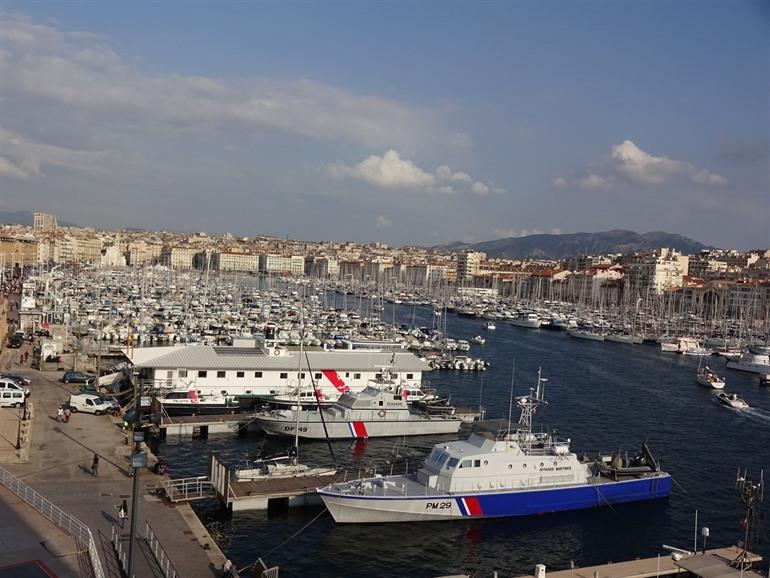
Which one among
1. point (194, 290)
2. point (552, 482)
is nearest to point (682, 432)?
point (552, 482)

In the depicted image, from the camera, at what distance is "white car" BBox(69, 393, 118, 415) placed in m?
23.2

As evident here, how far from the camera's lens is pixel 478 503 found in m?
17.2

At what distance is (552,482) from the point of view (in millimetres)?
18266

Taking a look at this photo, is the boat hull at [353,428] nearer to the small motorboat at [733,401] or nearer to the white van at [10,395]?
the white van at [10,395]

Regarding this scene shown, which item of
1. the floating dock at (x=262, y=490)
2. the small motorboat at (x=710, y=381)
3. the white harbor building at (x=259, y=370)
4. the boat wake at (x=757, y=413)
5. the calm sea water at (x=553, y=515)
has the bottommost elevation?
the calm sea water at (x=553, y=515)

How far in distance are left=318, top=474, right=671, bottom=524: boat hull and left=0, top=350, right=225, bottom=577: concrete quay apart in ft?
12.3

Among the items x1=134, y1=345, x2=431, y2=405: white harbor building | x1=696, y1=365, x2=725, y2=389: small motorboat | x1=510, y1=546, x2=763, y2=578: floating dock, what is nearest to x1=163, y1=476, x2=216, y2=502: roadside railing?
x1=510, y1=546, x2=763, y2=578: floating dock

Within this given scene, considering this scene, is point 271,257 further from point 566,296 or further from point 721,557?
point 721,557

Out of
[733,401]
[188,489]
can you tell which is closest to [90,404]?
[188,489]

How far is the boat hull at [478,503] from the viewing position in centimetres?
1655

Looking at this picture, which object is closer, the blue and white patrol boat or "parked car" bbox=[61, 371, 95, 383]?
the blue and white patrol boat

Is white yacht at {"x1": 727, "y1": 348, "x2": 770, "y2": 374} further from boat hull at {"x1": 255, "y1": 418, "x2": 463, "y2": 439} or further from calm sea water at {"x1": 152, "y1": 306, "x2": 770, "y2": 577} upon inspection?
boat hull at {"x1": 255, "y1": 418, "x2": 463, "y2": 439}

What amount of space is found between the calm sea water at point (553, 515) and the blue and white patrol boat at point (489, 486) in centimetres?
33

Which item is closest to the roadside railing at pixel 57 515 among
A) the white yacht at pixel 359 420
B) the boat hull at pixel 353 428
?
the boat hull at pixel 353 428
